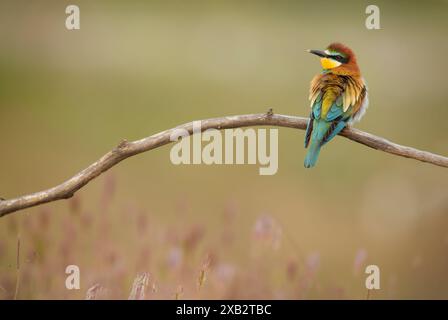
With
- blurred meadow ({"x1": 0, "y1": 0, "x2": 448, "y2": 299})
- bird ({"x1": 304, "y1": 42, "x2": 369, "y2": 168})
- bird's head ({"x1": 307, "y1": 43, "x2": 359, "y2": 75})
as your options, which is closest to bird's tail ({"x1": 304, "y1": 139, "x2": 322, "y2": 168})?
bird ({"x1": 304, "y1": 42, "x2": 369, "y2": 168})

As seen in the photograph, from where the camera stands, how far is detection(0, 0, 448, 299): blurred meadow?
278 centimetres

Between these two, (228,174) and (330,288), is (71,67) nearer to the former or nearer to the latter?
(228,174)

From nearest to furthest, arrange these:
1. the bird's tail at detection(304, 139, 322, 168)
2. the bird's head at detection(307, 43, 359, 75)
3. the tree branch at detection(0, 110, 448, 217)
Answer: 1. the tree branch at detection(0, 110, 448, 217)
2. the bird's tail at detection(304, 139, 322, 168)
3. the bird's head at detection(307, 43, 359, 75)

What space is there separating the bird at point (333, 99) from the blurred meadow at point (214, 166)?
0.39 metres

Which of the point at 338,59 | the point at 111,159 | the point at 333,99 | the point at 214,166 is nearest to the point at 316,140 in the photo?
the point at 333,99

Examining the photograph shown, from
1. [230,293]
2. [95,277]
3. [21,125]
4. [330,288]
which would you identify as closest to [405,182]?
[330,288]

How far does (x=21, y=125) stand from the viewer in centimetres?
529

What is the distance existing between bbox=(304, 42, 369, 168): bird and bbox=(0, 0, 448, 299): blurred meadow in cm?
39

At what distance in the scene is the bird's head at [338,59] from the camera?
2.95 meters

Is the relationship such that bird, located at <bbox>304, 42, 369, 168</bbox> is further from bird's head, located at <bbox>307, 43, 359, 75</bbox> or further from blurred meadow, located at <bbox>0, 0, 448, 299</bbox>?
blurred meadow, located at <bbox>0, 0, 448, 299</bbox>

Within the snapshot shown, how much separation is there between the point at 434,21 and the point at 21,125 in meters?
4.51

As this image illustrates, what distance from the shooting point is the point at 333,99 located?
8.76 feet

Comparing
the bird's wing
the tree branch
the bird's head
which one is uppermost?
the bird's head

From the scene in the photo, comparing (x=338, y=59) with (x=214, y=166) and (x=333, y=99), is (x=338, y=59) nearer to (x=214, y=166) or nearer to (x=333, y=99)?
(x=333, y=99)
